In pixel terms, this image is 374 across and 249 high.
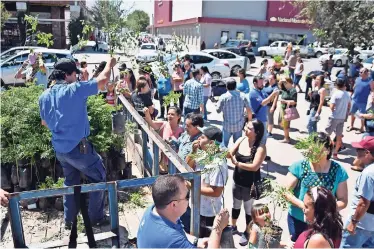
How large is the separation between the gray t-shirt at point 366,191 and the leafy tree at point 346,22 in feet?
39.7

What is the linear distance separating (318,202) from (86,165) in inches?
88.0

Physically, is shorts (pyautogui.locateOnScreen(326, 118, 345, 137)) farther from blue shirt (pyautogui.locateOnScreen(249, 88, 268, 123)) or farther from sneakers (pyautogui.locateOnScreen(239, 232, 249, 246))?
sneakers (pyautogui.locateOnScreen(239, 232, 249, 246))

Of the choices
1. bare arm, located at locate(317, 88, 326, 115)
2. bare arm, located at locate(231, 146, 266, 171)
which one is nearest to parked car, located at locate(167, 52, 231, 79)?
bare arm, located at locate(317, 88, 326, 115)

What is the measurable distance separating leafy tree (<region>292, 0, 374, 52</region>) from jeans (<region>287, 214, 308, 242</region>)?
40.0 ft

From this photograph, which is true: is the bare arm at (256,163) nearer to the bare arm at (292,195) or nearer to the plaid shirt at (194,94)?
the bare arm at (292,195)

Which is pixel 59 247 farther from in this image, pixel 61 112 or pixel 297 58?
pixel 297 58

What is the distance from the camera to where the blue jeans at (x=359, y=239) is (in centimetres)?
360

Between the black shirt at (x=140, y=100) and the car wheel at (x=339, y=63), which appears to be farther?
the car wheel at (x=339, y=63)

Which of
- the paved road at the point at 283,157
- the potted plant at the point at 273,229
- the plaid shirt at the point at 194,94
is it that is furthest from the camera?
the plaid shirt at the point at 194,94

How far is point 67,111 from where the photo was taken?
356 cm

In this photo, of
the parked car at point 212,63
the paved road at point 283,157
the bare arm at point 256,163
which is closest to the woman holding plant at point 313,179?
the bare arm at point 256,163

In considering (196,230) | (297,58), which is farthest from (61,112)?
(297,58)

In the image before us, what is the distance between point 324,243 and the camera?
2580 millimetres

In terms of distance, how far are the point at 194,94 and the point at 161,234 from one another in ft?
20.2
